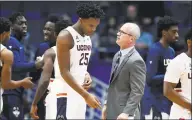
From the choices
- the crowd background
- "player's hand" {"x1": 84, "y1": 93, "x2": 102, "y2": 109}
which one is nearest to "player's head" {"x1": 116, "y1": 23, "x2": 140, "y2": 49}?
"player's hand" {"x1": 84, "y1": 93, "x2": 102, "y2": 109}

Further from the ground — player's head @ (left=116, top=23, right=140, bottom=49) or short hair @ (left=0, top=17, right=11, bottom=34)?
short hair @ (left=0, top=17, right=11, bottom=34)

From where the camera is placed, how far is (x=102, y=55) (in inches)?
512

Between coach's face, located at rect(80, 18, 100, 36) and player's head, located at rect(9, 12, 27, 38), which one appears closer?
coach's face, located at rect(80, 18, 100, 36)

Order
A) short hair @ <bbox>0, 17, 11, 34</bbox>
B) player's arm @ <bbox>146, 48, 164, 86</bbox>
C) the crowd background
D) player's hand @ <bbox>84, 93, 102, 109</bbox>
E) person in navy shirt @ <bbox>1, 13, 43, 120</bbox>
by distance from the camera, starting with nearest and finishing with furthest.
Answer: player's hand @ <bbox>84, 93, 102, 109</bbox> < short hair @ <bbox>0, 17, 11, 34</bbox> < person in navy shirt @ <bbox>1, 13, 43, 120</bbox> < player's arm @ <bbox>146, 48, 164, 86</bbox> < the crowd background

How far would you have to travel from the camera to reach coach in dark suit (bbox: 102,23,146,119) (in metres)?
6.52

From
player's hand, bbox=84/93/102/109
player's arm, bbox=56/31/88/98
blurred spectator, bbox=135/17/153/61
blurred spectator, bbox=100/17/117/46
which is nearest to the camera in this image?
player's hand, bbox=84/93/102/109

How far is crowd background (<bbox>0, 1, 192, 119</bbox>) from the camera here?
12.5 meters

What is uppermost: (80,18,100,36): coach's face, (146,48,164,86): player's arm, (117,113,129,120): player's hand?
(80,18,100,36): coach's face

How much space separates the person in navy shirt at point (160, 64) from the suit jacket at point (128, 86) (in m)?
2.21

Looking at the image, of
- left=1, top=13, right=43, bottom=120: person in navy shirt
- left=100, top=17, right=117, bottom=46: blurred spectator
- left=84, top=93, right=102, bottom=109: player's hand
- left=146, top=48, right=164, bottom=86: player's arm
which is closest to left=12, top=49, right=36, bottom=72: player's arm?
left=1, top=13, right=43, bottom=120: person in navy shirt

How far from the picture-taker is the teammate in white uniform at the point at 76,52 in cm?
689

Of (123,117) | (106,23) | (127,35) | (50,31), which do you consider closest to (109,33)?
(106,23)

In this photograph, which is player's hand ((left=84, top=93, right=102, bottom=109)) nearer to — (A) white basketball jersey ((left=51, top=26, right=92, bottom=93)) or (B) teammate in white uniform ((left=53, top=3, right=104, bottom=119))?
(B) teammate in white uniform ((left=53, top=3, right=104, bottom=119))

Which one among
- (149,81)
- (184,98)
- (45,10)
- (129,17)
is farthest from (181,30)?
(184,98)
